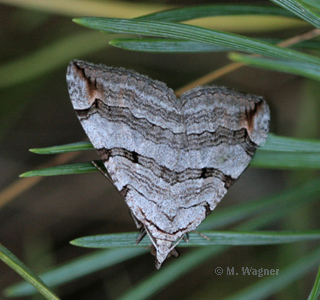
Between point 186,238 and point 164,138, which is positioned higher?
point 164,138

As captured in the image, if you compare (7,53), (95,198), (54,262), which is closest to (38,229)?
(54,262)

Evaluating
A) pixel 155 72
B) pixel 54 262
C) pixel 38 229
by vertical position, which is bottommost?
pixel 54 262

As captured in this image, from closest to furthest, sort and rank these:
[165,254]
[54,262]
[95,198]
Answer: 1. [165,254]
2. [54,262]
3. [95,198]

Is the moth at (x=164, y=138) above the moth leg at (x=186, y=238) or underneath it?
above

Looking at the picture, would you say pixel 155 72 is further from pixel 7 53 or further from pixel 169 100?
pixel 169 100

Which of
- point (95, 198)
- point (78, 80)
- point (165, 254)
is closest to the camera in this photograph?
point (78, 80)

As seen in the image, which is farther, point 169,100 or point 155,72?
point 155,72

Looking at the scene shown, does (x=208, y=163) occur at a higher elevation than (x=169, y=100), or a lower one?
lower

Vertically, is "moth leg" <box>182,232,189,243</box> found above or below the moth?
below
